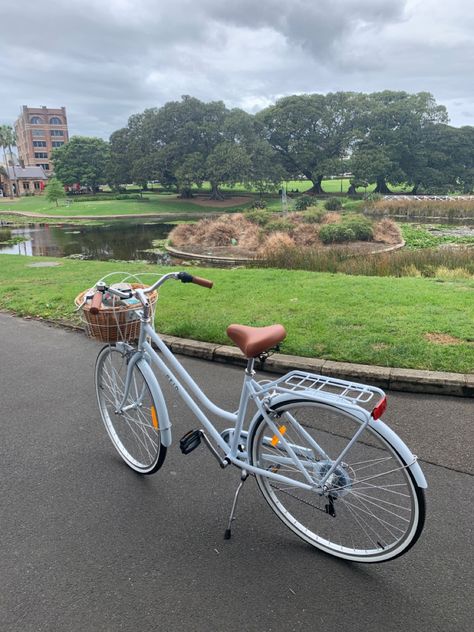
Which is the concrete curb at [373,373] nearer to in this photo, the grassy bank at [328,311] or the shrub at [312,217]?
the grassy bank at [328,311]

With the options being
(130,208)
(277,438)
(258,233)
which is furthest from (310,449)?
(130,208)

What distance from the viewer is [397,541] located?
86.7 inches

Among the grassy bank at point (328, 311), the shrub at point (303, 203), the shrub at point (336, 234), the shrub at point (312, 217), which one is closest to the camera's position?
the grassy bank at point (328, 311)

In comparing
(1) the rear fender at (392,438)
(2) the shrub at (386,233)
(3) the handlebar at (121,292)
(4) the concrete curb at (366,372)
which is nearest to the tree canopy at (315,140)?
(2) the shrub at (386,233)

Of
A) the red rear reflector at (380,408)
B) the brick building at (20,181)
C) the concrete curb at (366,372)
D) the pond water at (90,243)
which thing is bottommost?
the pond water at (90,243)

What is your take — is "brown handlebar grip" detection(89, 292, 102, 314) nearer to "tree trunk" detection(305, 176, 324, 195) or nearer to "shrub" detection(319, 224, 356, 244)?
"shrub" detection(319, 224, 356, 244)

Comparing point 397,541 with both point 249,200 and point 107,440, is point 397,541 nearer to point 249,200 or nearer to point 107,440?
point 107,440

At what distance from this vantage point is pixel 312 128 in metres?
57.7

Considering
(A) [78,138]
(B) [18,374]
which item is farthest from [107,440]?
(A) [78,138]

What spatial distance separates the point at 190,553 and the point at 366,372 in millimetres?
2428

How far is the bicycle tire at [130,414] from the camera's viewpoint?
2.96 meters

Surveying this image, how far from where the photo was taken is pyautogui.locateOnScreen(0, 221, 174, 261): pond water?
64.3 ft

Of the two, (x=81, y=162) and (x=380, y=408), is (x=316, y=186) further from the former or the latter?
(x=380, y=408)

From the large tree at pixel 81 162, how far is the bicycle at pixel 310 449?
7176 cm
